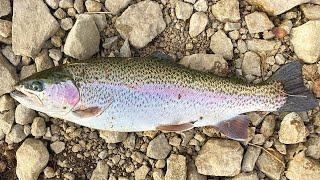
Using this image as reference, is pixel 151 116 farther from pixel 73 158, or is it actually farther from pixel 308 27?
pixel 308 27

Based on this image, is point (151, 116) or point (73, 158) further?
point (73, 158)

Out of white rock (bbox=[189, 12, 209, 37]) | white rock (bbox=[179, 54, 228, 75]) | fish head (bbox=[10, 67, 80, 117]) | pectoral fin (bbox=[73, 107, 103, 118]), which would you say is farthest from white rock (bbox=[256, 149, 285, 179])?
fish head (bbox=[10, 67, 80, 117])

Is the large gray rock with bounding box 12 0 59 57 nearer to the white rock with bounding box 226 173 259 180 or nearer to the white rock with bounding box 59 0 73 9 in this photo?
the white rock with bounding box 59 0 73 9

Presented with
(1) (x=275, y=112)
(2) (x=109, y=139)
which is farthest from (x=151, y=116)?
(1) (x=275, y=112)

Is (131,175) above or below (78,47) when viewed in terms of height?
below

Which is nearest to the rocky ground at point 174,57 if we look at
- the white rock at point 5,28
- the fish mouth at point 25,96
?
the white rock at point 5,28

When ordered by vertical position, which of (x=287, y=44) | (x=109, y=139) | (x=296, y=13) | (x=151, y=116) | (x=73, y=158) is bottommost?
(x=73, y=158)

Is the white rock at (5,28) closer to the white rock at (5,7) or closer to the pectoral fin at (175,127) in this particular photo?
the white rock at (5,7)
